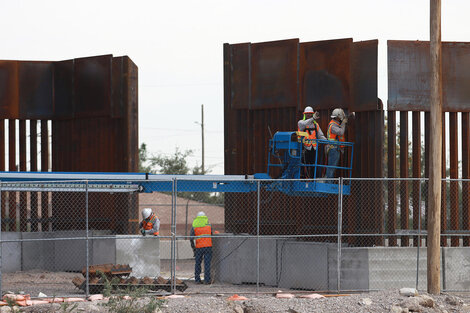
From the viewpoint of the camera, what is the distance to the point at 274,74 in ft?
75.0

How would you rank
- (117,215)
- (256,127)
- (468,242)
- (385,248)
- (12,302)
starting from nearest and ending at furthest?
1. (12,302)
2. (385,248)
3. (468,242)
4. (256,127)
5. (117,215)

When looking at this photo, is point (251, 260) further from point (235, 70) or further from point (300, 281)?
point (235, 70)

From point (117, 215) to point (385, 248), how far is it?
29.6 feet

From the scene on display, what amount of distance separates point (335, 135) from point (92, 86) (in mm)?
8991

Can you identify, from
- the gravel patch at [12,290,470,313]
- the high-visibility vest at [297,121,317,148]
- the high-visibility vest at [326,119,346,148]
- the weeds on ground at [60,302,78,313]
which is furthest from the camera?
the high-visibility vest at [326,119,346,148]

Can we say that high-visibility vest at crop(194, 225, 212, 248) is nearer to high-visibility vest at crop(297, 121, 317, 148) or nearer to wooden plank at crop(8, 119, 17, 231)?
high-visibility vest at crop(297, 121, 317, 148)

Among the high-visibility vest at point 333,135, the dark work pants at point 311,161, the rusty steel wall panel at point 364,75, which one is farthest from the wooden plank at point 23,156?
the rusty steel wall panel at point 364,75

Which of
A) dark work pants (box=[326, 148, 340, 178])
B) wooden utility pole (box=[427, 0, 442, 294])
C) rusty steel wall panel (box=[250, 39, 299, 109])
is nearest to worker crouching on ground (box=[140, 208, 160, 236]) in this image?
rusty steel wall panel (box=[250, 39, 299, 109])

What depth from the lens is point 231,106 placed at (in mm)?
23688

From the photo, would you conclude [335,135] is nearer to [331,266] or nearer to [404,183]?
[404,183]

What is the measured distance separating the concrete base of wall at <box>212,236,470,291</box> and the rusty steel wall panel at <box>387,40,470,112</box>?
361 cm

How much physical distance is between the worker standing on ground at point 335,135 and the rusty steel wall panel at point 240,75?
325 centimetres

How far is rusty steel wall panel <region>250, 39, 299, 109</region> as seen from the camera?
2259cm

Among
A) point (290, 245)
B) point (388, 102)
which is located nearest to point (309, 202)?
point (290, 245)
